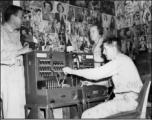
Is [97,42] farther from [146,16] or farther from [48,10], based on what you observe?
[146,16]

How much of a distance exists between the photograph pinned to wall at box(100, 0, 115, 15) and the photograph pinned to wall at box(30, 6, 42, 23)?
164 cm

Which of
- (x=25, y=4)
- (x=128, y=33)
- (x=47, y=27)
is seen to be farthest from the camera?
(x=128, y=33)

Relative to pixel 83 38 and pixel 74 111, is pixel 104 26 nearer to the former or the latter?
pixel 83 38

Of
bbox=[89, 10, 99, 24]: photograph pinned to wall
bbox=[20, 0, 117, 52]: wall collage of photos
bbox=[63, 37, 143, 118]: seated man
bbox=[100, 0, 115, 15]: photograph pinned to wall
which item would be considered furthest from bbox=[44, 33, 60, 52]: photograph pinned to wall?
bbox=[100, 0, 115, 15]: photograph pinned to wall

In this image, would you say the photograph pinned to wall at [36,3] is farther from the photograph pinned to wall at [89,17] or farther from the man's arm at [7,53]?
the photograph pinned to wall at [89,17]

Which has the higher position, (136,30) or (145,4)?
(145,4)

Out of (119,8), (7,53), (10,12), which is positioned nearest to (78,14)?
(119,8)

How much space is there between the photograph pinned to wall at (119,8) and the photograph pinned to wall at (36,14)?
2149 mm

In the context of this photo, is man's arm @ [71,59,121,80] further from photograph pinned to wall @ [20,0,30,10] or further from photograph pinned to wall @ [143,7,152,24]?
photograph pinned to wall @ [143,7,152,24]

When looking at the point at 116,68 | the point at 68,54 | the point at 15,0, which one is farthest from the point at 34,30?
the point at 116,68

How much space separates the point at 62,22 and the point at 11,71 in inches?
60.0

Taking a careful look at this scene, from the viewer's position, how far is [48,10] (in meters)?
3.78

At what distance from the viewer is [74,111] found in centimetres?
342

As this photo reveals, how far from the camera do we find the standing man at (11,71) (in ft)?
8.89
